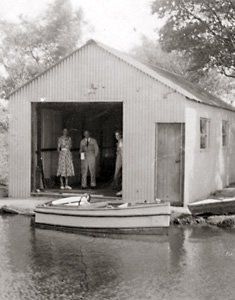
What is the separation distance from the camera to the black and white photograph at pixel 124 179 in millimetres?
11312

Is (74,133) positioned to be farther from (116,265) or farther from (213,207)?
(116,265)

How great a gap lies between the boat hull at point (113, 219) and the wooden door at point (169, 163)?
2819 mm

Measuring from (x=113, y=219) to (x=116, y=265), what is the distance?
3.35 meters

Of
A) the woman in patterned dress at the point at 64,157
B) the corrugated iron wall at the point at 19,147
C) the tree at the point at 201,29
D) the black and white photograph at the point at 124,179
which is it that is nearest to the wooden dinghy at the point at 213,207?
the black and white photograph at the point at 124,179

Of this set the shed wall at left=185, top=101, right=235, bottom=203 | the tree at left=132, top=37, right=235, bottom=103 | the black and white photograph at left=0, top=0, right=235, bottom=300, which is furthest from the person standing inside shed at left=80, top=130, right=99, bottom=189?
the tree at left=132, top=37, right=235, bottom=103

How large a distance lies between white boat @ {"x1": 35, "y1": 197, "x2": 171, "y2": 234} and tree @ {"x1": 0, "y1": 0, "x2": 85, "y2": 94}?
25.9 meters

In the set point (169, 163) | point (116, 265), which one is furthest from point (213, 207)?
point (116, 265)

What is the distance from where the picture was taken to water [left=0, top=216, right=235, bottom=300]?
10.2 metres

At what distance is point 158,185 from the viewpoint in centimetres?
1811

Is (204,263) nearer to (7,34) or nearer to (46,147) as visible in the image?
(46,147)

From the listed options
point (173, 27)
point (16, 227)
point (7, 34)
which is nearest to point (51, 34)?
point (7, 34)

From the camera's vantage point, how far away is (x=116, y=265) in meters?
12.0

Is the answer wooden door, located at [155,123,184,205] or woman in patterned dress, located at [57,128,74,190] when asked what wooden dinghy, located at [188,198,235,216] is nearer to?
wooden door, located at [155,123,184,205]

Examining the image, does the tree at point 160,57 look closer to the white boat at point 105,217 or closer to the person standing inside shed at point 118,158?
the person standing inside shed at point 118,158
